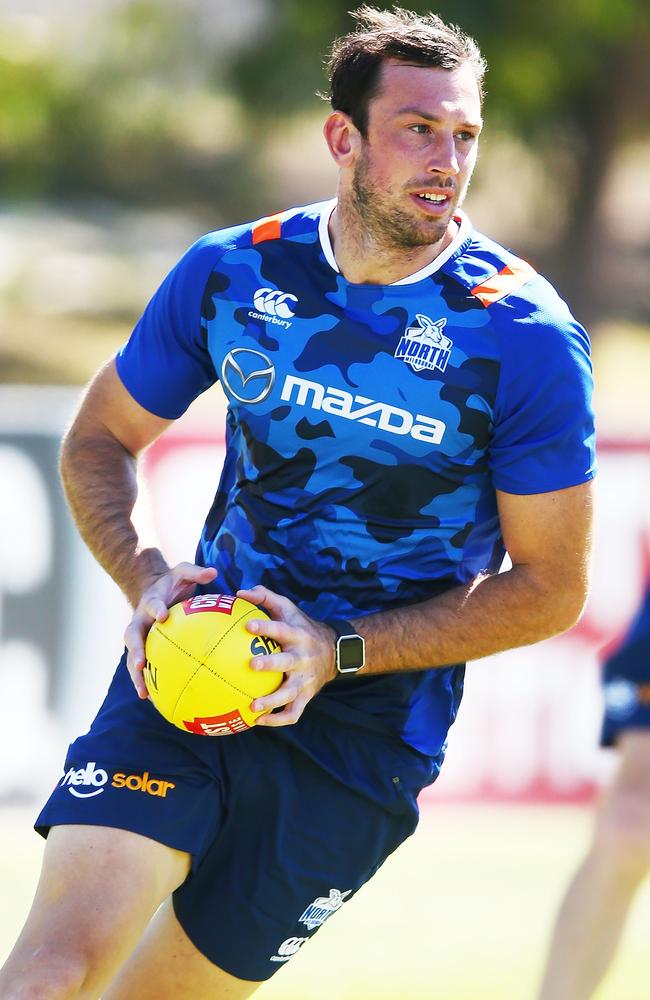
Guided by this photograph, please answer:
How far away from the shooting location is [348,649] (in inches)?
144

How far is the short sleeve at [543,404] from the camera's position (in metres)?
3.61

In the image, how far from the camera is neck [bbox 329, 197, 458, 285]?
3836 mm

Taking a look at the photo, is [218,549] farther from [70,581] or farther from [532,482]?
[70,581]

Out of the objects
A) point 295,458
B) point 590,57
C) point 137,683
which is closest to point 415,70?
point 295,458

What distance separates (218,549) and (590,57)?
1548 centimetres

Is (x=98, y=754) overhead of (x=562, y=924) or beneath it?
→ overhead

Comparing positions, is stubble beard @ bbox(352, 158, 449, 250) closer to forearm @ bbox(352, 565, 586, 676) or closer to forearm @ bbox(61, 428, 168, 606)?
forearm @ bbox(352, 565, 586, 676)

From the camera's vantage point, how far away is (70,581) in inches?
289

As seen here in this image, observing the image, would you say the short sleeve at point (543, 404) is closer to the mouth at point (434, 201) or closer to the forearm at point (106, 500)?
the mouth at point (434, 201)

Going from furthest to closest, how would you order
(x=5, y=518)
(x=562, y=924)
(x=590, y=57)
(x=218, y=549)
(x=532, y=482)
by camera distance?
1. (x=590, y=57)
2. (x=5, y=518)
3. (x=562, y=924)
4. (x=218, y=549)
5. (x=532, y=482)

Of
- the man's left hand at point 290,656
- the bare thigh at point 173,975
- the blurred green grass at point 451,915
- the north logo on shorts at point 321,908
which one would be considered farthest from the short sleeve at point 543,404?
the blurred green grass at point 451,915

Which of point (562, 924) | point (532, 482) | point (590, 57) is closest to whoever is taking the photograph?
point (532, 482)

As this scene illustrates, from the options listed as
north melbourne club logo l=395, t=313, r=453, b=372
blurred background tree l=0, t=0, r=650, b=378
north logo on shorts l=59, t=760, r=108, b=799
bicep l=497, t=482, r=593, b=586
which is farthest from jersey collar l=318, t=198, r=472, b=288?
blurred background tree l=0, t=0, r=650, b=378

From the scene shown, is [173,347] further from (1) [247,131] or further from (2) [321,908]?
(1) [247,131]
